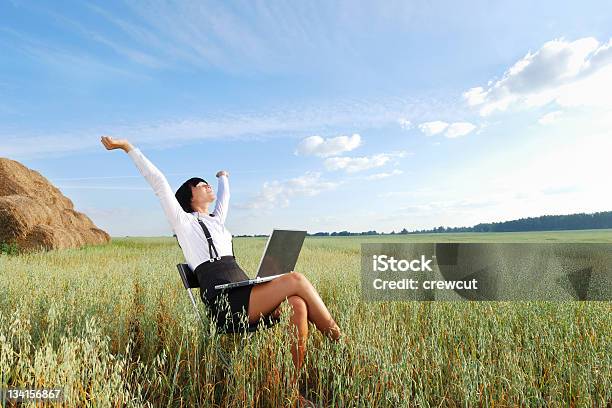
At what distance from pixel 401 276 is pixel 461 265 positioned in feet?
4.19

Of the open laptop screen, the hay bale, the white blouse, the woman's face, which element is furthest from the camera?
the hay bale

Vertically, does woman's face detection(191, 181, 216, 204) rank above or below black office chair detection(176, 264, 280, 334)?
above

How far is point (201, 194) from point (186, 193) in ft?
0.52

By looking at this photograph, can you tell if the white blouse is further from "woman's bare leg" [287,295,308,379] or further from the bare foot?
the bare foot

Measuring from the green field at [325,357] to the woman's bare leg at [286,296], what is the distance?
18cm

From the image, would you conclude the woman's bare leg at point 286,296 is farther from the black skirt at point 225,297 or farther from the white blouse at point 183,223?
the white blouse at point 183,223

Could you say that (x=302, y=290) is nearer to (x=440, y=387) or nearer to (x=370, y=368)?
(x=370, y=368)

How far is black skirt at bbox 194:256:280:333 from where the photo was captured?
3.32 meters

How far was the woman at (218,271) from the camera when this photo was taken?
3.32 m

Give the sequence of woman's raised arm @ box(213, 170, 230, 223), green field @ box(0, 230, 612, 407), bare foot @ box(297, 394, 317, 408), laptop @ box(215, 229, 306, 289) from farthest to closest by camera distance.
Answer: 1. woman's raised arm @ box(213, 170, 230, 223)
2. laptop @ box(215, 229, 306, 289)
3. bare foot @ box(297, 394, 317, 408)
4. green field @ box(0, 230, 612, 407)

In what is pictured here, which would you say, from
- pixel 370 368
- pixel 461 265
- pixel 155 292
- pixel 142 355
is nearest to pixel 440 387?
pixel 370 368

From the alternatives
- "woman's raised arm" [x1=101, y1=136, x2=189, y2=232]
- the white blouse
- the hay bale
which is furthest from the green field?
the hay bale

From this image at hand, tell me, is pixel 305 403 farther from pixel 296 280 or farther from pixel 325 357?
pixel 296 280

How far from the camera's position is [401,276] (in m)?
7.27
